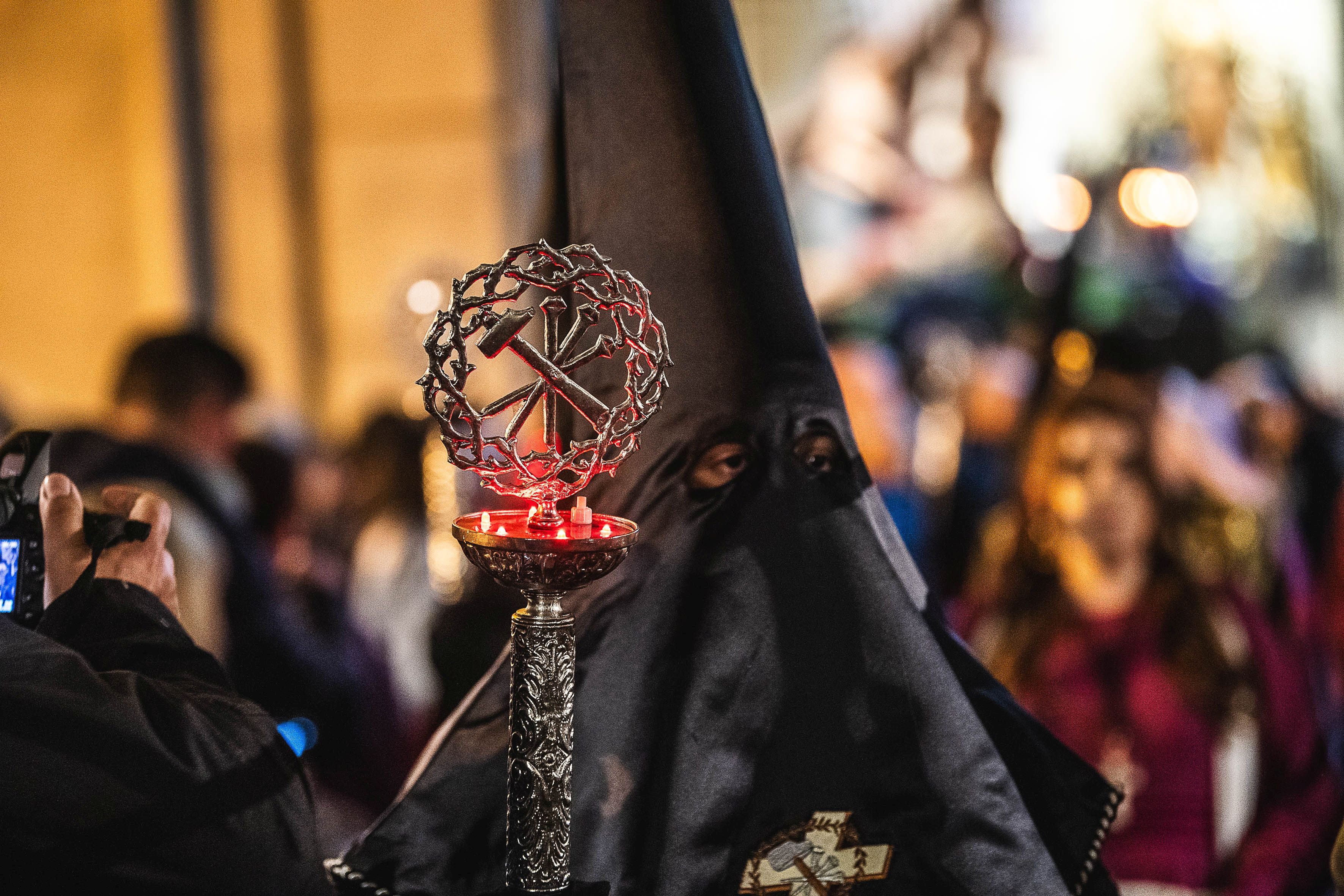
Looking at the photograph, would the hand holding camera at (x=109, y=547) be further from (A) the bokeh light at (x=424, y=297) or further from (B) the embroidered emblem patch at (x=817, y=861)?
(A) the bokeh light at (x=424, y=297)

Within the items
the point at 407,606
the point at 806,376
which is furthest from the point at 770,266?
the point at 407,606

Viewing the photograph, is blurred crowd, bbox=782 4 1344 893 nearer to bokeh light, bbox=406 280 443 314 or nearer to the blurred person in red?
the blurred person in red

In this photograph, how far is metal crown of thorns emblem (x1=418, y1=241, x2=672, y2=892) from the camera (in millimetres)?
758

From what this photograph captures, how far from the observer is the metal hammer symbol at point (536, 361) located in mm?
778

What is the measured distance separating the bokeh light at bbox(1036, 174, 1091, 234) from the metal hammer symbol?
5.76 metres

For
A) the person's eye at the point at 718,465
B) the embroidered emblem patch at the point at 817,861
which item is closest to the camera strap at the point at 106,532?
the person's eye at the point at 718,465

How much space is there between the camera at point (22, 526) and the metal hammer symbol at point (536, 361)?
14.5 inches

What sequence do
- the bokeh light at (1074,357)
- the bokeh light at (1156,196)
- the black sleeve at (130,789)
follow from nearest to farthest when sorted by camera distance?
the black sleeve at (130,789) < the bokeh light at (1074,357) < the bokeh light at (1156,196)

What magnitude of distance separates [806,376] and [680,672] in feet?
0.92

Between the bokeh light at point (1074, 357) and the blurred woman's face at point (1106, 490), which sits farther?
the bokeh light at point (1074, 357)

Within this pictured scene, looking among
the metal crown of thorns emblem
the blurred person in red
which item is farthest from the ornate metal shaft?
the blurred person in red

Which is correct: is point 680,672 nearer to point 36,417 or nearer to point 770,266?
point 770,266

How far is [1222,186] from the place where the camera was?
23.5ft

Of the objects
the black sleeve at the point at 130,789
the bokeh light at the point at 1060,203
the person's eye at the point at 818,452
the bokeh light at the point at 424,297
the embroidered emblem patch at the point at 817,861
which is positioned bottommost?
the embroidered emblem patch at the point at 817,861
